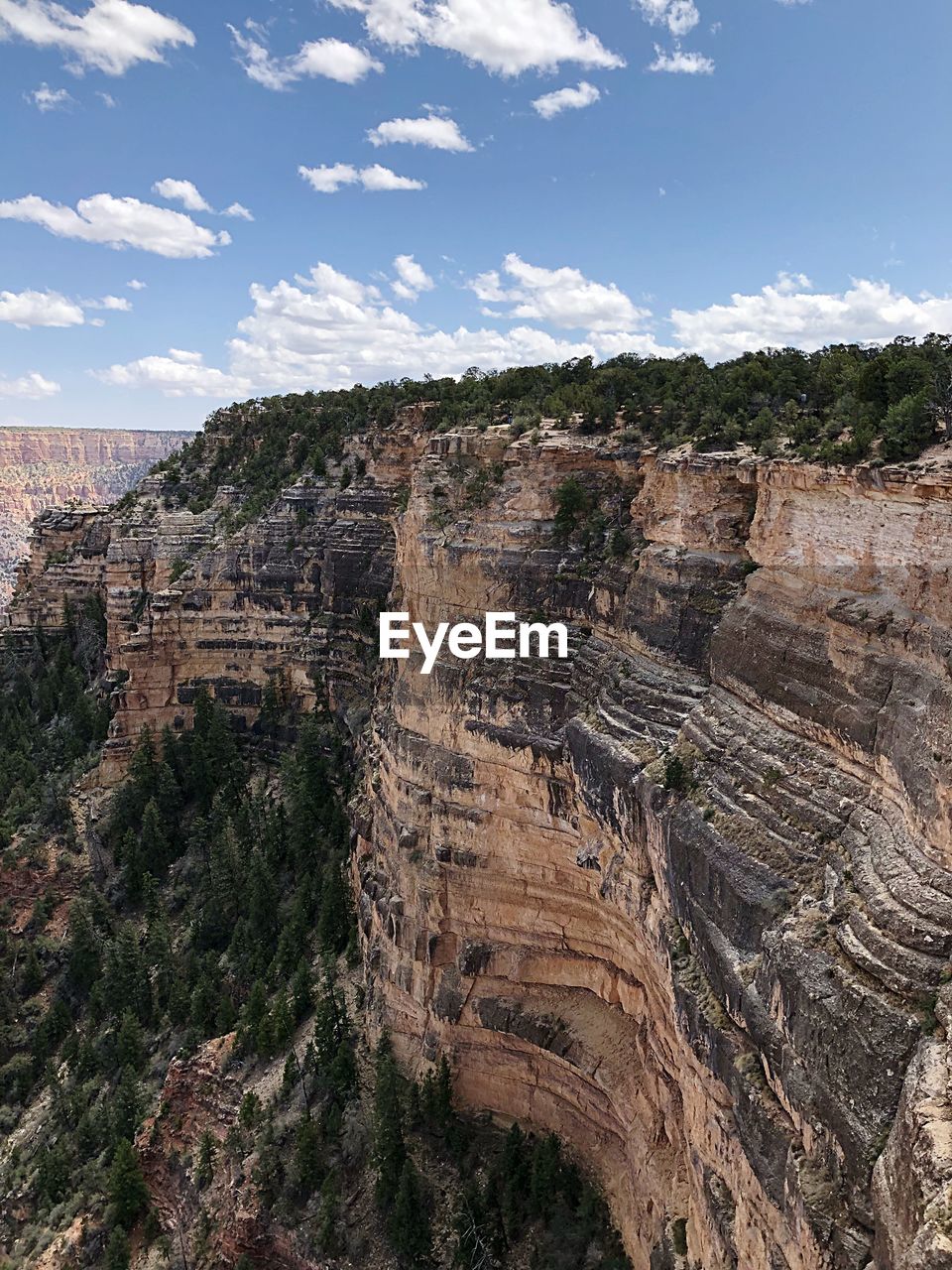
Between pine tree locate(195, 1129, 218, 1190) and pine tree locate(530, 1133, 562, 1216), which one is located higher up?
pine tree locate(530, 1133, 562, 1216)

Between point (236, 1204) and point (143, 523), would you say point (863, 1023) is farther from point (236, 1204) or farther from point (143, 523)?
point (143, 523)

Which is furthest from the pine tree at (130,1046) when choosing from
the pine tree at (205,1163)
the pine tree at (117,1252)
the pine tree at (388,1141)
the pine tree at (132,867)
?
the pine tree at (388,1141)

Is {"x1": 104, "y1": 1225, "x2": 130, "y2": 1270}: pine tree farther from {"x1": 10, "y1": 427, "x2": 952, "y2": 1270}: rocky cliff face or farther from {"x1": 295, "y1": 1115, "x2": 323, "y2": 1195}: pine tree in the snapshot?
{"x1": 10, "y1": 427, "x2": 952, "y2": 1270}: rocky cliff face

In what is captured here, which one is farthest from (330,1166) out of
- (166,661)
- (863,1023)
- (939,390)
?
(166,661)

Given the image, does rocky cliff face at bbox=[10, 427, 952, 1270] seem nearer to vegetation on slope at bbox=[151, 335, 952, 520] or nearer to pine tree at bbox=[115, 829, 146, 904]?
vegetation on slope at bbox=[151, 335, 952, 520]

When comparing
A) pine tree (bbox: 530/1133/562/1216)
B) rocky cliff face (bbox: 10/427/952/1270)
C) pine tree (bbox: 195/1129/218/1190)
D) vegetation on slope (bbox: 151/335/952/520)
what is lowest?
pine tree (bbox: 195/1129/218/1190)

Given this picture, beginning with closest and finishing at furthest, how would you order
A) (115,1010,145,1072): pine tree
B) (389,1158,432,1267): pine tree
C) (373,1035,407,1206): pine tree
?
(389,1158,432,1267): pine tree, (373,1035,407,1206): pine tree, (115,1010,145,1072): pine tree

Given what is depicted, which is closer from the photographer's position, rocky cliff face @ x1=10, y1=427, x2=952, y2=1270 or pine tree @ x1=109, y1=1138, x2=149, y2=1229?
rocky cliff face @ x1=10, y1=427, x2=952, y2=1270

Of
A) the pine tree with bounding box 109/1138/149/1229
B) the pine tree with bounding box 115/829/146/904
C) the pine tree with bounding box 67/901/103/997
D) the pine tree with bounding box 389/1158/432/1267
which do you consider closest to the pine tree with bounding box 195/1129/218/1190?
the pine tree with bounding box 109/1138/149/1229

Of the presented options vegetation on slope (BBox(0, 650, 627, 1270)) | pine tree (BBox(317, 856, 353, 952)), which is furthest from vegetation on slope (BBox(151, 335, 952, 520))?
pine tree (BBox(317, 856, 353, 952))

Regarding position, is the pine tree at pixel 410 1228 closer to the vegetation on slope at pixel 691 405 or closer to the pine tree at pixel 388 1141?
the pine tree at pixel 388 1141

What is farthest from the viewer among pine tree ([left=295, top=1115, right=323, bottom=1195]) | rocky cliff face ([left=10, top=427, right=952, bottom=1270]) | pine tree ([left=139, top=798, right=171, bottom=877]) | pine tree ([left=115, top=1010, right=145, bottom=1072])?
pine tree ([left=139, top=798, right=171, bottom=877])
